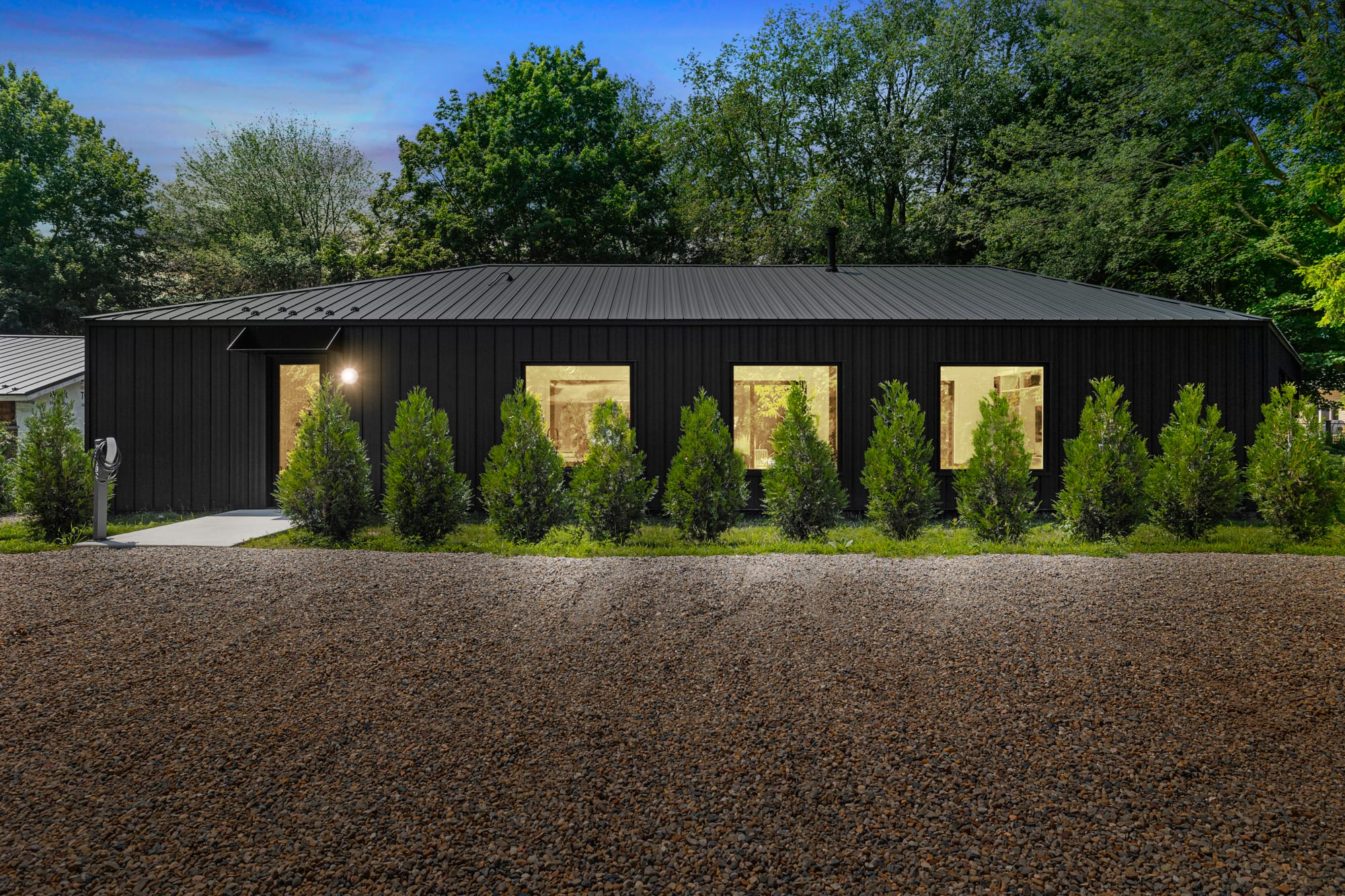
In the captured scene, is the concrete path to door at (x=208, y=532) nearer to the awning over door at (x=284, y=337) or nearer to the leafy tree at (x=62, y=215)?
the awning over door at (x=284, y=337)

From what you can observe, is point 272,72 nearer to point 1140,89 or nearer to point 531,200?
point 531,200

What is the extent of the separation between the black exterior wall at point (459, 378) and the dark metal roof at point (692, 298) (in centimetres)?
18

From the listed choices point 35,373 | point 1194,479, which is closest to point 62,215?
point 35,373

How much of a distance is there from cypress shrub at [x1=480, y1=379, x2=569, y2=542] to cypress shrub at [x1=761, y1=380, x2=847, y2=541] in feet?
6.77

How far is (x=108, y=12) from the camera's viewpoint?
29.6 feet

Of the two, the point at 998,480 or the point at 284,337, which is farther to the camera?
the point at 284,337

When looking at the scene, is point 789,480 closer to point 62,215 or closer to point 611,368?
point 611,368

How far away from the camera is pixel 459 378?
8812 mm

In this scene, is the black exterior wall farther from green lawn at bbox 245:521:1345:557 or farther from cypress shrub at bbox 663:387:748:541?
Result: cypress shrub at bbox 663:387:748:541

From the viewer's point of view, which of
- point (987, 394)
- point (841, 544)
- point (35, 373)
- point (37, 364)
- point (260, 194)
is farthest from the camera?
point (260, 194)

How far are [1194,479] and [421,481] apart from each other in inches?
282

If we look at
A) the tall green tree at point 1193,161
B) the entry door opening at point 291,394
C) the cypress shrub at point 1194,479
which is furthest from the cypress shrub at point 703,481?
the tall green tree at point 1193,161

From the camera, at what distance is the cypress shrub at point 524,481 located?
668cm

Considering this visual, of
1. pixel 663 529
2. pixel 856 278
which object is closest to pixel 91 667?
pixel 663 529
